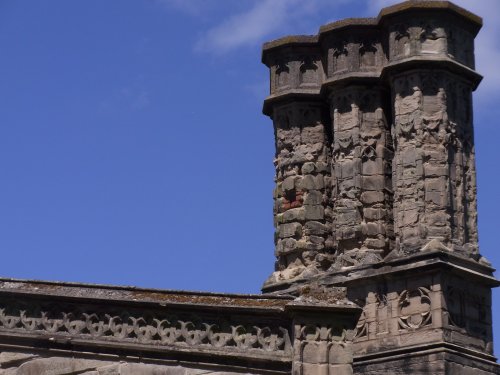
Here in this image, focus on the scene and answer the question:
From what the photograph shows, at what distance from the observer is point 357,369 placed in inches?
899

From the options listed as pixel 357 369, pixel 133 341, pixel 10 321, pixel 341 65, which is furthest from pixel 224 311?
pixel 341 65

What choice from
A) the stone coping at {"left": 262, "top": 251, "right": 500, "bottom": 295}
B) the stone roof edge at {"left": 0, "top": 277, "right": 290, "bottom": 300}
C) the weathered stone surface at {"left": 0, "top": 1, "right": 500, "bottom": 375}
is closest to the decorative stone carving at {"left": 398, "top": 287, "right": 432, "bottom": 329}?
the weathered stone surface at {"left": 0, "top": 1, "right": 500, "bottom": 375}

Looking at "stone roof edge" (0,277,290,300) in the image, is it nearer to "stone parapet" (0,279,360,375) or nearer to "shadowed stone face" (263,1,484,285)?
"stone parapet" (0,279,360,375)

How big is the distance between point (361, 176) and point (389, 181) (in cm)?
39

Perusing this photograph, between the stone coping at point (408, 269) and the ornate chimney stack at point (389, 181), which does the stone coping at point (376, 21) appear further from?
the stone coping at point (408, 269)

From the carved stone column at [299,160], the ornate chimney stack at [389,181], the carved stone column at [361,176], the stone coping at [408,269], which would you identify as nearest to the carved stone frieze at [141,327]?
the stone coping at [408,269]

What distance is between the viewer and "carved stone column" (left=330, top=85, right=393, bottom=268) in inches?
932

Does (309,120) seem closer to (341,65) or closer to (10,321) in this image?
(341,65)

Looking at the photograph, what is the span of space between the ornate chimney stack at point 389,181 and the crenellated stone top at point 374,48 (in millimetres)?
19

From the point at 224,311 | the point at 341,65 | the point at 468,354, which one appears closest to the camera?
the point at 224,311

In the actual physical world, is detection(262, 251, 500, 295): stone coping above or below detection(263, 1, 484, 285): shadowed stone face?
below

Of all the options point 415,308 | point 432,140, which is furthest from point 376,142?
point 415,308

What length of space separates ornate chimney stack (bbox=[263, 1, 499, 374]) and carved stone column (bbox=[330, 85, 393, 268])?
0.01 metres

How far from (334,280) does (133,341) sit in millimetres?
10688
